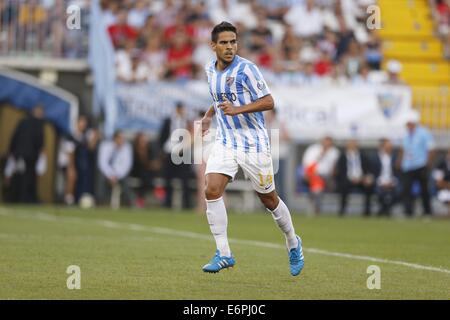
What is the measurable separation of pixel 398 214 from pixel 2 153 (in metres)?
9.27

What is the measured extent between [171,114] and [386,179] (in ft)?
16.8

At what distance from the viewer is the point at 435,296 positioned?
27.4ft

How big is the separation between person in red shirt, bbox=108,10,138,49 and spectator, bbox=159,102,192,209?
321 centimetres

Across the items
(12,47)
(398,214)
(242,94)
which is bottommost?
(398,214)

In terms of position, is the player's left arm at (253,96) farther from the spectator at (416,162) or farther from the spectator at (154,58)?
the spectator at (154,58)

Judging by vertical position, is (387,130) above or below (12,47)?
below

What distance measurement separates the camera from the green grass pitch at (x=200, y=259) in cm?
850

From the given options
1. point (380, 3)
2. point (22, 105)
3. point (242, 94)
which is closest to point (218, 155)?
point (242, 94)

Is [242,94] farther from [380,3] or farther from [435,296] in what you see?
[380,3]

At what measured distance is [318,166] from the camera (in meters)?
24.4

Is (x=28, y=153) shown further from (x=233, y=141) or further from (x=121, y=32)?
(x=233, y=141)
